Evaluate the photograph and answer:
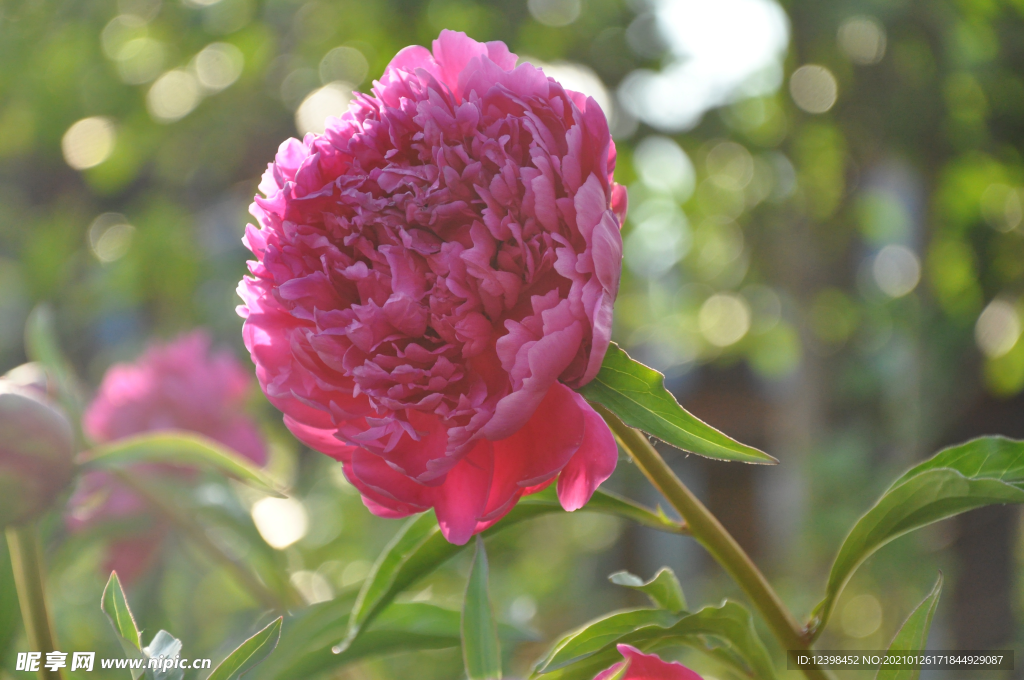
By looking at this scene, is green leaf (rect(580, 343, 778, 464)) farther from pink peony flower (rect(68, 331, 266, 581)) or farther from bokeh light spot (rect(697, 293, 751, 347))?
bokeh light spot (rect(697, 293, 751, 347))

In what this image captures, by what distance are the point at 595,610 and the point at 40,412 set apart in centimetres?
199

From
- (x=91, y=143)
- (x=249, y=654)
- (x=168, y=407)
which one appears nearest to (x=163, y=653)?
(x=249, y=654)

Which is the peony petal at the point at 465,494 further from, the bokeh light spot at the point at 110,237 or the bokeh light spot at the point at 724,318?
the bokeh light spot at the point at 724,318

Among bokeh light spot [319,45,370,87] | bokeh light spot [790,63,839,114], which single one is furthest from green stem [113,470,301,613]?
bokeh light spot [790,63,839,114]

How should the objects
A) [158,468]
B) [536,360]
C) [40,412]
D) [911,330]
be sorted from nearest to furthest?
[536,360] < [40,412] < [158,468] < [911,330]

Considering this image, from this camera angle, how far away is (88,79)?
1811 millimetres

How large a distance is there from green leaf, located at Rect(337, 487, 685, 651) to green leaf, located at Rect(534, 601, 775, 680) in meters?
0.04

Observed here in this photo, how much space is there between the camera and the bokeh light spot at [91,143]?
1.99 m

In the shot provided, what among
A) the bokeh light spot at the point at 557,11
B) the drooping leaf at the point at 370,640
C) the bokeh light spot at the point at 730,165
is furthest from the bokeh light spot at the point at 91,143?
the drooping leaf at the point at 370,640

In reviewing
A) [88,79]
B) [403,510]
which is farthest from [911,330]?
[88,79]

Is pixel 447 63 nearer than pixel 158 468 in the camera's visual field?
Yes

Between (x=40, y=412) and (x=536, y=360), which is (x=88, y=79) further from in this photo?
(x=536, y=360)

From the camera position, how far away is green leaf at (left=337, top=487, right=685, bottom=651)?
0.35m

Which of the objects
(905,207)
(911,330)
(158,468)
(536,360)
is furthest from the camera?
(905,207)
